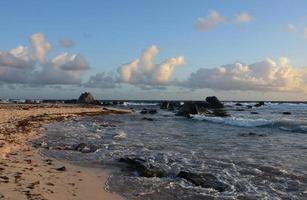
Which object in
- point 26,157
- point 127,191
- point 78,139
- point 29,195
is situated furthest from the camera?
point 78,139

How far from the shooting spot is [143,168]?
14359 millimetres

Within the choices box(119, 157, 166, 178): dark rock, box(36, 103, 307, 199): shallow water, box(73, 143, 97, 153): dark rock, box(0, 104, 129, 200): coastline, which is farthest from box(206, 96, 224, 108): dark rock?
box(119, 157, 166, 178): dark rock

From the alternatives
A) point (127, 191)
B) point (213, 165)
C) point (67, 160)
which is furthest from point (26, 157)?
point (213, 165)

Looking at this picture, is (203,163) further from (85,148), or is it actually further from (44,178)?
(44,178)

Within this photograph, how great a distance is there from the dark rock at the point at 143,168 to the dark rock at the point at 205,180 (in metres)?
0.75

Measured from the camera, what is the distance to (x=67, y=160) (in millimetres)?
16484

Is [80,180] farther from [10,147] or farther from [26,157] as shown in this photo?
[10,147]

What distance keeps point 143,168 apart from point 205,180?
7.71ft

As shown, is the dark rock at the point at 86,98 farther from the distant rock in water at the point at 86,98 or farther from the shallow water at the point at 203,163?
the shallow water at the point at 203,163

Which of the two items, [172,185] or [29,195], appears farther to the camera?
[172,185]

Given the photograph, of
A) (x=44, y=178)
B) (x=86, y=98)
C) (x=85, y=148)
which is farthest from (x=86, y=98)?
(x=44, y=178)

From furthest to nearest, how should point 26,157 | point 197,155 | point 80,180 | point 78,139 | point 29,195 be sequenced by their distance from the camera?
point 78,139 < point 197,155 < point 26,157 < point 80,180 < point 29,195

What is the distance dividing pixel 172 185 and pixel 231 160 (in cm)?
589

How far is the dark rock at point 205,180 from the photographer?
12495mm
